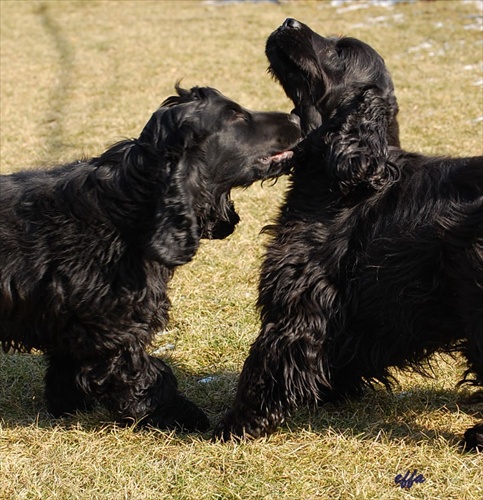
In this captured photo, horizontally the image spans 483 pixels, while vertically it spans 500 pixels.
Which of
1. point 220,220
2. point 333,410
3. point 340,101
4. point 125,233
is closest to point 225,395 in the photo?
point 333,410

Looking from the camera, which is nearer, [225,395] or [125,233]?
[125,233]

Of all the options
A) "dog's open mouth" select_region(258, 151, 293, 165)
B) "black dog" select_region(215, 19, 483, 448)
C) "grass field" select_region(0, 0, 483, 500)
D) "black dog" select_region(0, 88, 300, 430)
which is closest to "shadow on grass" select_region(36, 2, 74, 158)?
"grass field" select_region(0, 0, 483, 500)

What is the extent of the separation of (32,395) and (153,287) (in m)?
1.10

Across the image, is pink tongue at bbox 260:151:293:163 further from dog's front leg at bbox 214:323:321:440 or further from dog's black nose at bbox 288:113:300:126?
dog's front leg at bbox 214:323:321:440

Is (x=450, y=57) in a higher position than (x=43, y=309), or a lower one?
higher

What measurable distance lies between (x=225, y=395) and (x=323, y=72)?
1.68m

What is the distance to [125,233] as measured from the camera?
3.29 meters

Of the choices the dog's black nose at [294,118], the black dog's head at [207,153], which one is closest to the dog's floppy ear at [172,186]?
the black dog's head at [207,153]

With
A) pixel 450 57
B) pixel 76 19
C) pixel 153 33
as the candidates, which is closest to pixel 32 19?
pixel 76 19

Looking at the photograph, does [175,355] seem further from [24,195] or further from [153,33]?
[153,33]

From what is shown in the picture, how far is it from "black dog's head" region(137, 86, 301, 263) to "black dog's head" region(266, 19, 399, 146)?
126 mm

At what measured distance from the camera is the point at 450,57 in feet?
40.1

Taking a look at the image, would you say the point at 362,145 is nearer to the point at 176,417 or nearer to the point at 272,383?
the point at 272,383

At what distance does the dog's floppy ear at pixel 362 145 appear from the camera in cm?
318
